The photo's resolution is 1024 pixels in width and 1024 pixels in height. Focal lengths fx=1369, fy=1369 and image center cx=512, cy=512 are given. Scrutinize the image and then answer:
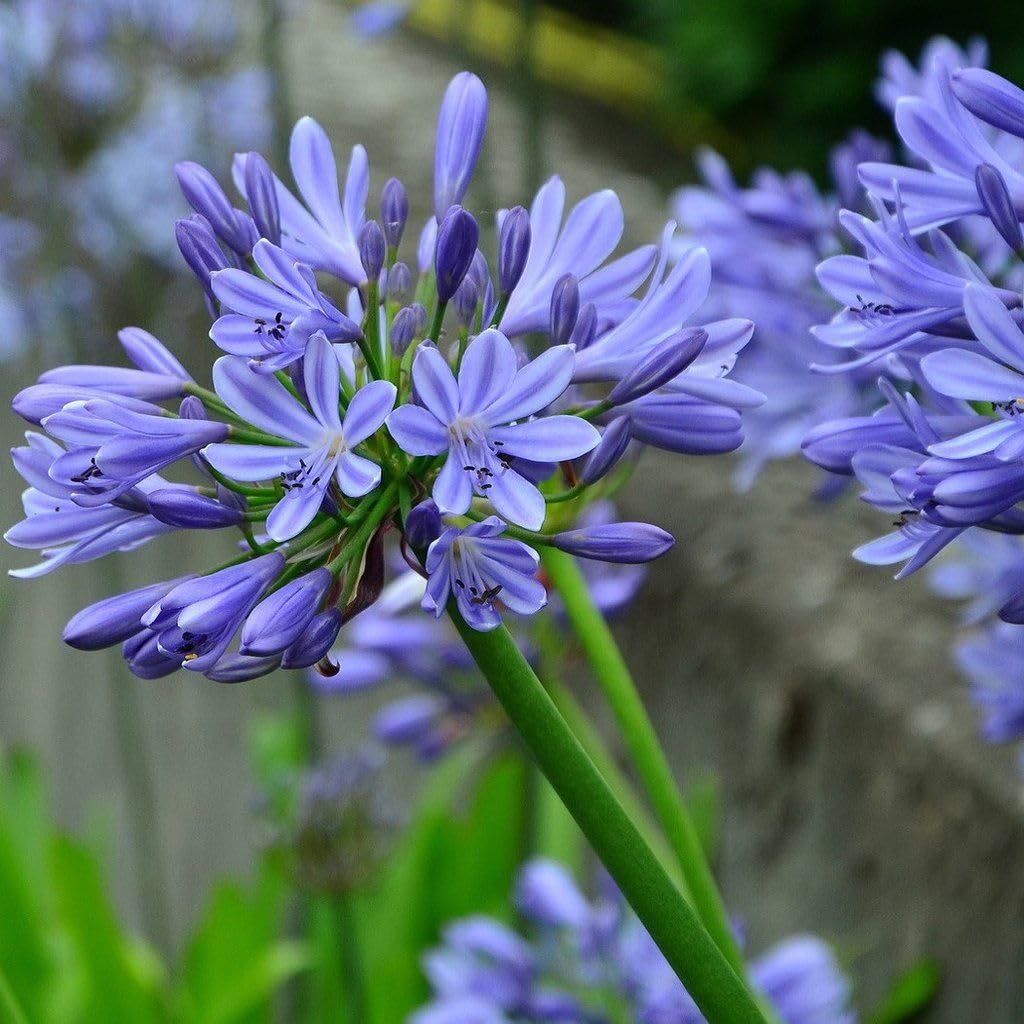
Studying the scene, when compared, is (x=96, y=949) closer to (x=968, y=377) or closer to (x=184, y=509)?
(x=184, y=509)

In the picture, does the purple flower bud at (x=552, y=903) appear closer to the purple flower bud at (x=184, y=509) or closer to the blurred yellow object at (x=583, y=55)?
the purple flower bud at (x=184, y=509)

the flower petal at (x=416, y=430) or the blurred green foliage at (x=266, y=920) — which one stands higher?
the flower petal at (x=416, y=430)

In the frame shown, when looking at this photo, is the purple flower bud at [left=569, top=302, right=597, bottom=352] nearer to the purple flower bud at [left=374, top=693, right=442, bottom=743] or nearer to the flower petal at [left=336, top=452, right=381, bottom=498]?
Result: the flower petal at [left=336, top=452, right=381, bottom=498]

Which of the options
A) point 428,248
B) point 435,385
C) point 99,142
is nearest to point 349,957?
point 428,248

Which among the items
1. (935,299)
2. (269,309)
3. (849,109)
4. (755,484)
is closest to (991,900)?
(755,484)

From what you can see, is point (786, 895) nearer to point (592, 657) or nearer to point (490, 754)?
point (490, 754)

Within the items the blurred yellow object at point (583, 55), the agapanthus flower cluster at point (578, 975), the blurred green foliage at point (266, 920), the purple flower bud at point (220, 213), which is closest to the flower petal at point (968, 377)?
the purple flower bud at point (220, 213)
